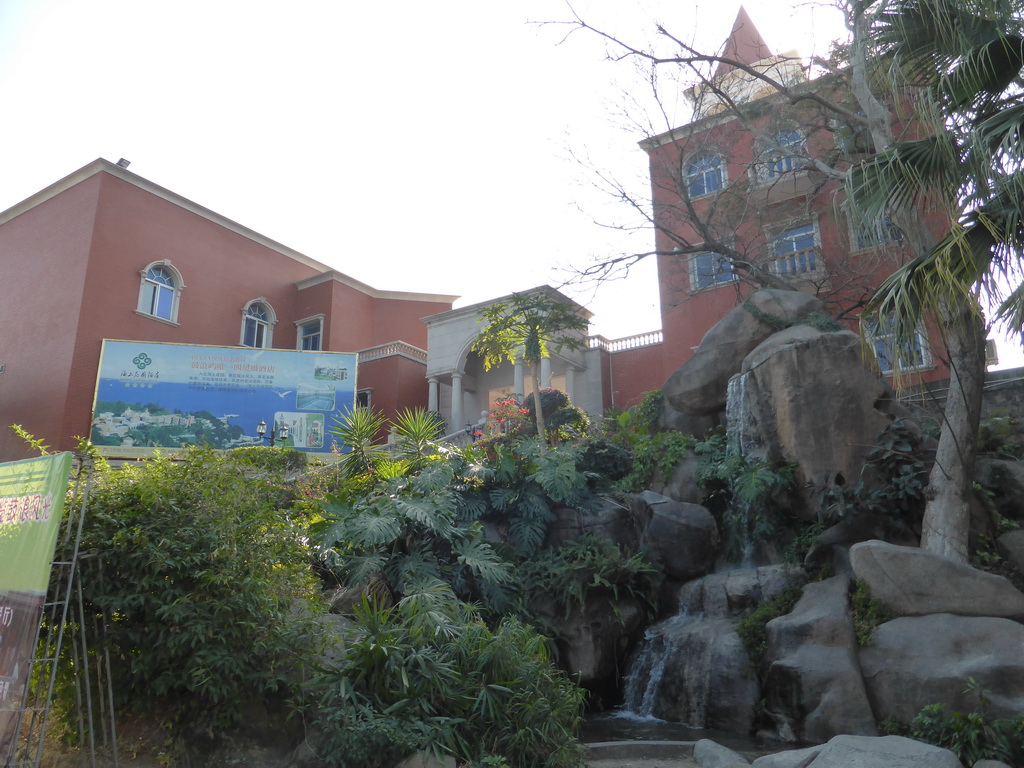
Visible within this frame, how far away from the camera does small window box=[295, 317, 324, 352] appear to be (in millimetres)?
29656

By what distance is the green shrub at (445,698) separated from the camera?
623 cm

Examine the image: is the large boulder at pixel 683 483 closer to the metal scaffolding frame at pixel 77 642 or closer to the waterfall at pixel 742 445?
the waterfall at pixel 742 445

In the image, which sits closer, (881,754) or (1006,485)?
(881,754)

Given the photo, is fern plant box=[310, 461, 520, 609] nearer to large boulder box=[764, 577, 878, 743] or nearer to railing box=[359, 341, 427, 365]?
large boulder box=[764, 577, 878, 743]

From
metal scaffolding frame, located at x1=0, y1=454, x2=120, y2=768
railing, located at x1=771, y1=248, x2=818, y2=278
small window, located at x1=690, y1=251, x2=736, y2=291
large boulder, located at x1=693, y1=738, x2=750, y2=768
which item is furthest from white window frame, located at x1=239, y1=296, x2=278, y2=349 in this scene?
large boulder, located at x1=693, y1=738, x2=750, y2=768

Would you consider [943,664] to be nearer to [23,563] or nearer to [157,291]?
[23,563]

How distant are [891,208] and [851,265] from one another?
11.7 metres

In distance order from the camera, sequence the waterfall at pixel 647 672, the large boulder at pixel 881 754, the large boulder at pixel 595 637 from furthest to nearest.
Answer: the large boulder at pixel 595 637, the waterfall at pixel 647 672, the large boulder at pixel 881 754

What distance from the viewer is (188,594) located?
20.8ft

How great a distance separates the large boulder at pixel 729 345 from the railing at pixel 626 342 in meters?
8.18

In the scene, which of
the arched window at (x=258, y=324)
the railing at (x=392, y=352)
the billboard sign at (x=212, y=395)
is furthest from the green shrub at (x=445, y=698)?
the arched window at (x=258, y=324)

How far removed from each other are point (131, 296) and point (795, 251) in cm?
1977

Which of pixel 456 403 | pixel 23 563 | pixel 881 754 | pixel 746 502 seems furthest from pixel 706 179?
pixel 23 563

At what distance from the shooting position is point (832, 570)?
1086cm
